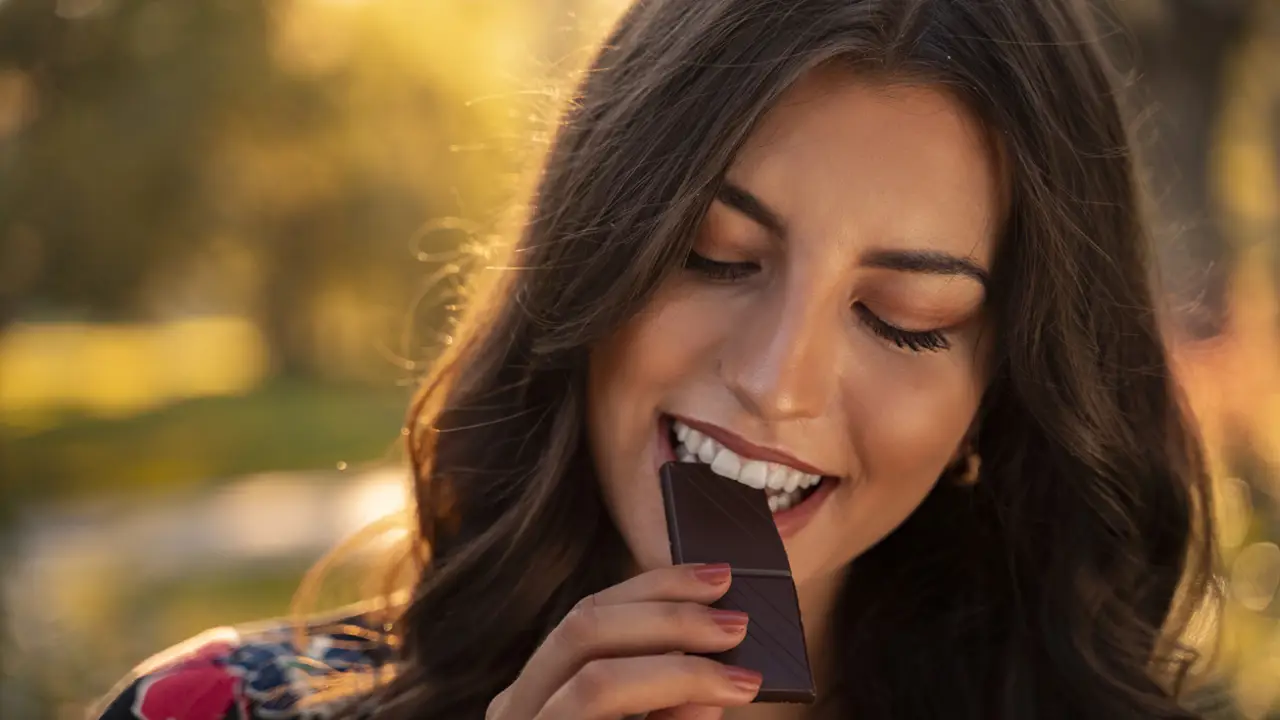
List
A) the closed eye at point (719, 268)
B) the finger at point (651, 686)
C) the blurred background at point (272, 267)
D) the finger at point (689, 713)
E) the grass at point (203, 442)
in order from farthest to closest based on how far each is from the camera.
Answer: the grass at point (203, 442) → the blurred background at point (272, 267) → the closed eye at point (719, 268) → the finger at point (689, 713) → the finger at point (651, 686)

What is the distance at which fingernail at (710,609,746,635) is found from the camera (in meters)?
1.80

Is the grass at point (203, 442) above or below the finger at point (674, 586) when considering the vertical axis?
above

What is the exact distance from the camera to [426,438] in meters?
2.73

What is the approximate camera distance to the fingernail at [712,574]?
1.84m

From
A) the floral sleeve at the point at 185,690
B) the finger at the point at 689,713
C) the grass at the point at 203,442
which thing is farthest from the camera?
the grass at the point at 203,442

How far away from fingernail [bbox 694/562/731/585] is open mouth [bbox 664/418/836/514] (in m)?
0.31

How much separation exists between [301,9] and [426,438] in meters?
13.3

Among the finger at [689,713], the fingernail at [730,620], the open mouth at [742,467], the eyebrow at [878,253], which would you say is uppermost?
the eyebrow at [878,253]

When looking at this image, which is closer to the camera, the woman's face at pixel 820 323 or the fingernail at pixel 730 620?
the fingernail at pixel 730 620

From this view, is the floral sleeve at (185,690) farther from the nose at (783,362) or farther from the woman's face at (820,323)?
the nose at (783,362)

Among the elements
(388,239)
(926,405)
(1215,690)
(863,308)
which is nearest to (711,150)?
(863,308)

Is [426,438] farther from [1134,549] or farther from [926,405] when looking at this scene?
[1134,549]

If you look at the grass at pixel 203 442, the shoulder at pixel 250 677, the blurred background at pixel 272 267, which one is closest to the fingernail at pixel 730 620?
the shoulder at pixel 250 677

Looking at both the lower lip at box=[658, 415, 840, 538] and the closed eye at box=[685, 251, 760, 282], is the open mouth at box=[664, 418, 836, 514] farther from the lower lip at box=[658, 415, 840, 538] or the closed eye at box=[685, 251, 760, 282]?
A: the closed eye at box=[685, 251, 760, 282]
